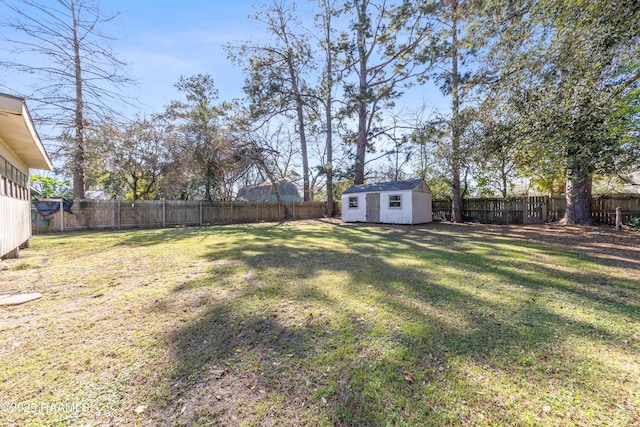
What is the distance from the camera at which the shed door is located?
48.7 ft

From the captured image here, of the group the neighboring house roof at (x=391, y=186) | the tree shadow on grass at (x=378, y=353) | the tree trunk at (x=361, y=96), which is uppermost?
the tree trunk at (x=361, y=96)

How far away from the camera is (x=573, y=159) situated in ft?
22.4

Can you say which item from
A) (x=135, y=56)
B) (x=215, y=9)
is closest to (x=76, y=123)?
(x=135, y=56)

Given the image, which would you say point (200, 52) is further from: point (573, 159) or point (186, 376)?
point (573, 159)

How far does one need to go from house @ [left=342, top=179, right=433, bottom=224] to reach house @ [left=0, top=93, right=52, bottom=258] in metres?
12.9

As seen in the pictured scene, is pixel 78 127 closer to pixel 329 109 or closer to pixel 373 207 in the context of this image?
pixel 329 109

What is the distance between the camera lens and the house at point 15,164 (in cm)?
404

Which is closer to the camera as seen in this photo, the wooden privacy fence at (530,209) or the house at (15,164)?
the house at (15,164)

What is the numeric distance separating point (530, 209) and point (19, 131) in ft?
59.1

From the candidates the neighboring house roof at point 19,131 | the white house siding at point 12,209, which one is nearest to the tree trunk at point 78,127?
the neighboring house roof at point 19,131

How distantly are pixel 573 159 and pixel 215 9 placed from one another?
1120 cm

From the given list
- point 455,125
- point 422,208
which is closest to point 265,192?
point 422,208

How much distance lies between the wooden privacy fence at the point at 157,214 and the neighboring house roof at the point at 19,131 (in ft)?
16.4

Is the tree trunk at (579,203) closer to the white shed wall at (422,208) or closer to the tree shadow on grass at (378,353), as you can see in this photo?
the white shed wall at (422,208)
